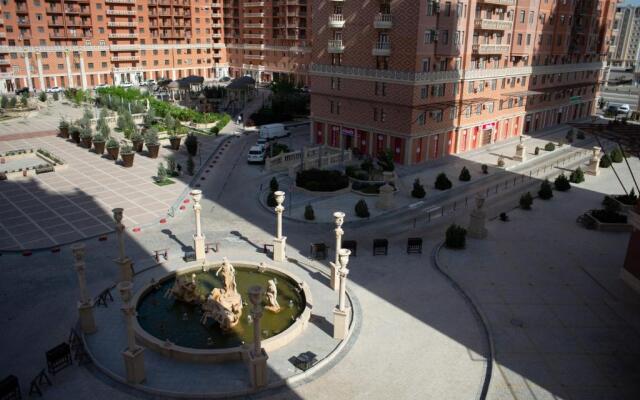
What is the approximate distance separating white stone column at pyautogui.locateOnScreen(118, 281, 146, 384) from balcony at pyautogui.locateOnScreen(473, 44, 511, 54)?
153ft

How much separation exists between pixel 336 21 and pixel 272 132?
1662cm

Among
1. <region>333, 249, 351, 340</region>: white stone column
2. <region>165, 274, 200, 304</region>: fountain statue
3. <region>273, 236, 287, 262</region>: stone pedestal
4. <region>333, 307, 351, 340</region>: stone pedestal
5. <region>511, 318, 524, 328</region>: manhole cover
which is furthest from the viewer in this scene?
<region>273, 236, 287, 262</region>: stone pedestal

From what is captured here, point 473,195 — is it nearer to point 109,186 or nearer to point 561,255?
point 561,255

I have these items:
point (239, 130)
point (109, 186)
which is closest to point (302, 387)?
point (109, 186)

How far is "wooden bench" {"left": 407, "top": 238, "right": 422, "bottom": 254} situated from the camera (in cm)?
3009

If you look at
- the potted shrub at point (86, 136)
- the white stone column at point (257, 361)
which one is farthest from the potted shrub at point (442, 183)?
the potted shrub at point (86, 136)

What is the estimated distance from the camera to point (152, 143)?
51.2 meters

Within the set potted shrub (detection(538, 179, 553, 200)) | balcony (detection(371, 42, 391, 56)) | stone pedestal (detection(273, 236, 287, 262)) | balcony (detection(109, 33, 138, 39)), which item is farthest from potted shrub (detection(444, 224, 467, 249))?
balcony (detection(109, 33, 138, 39))

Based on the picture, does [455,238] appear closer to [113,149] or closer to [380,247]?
[380,247]

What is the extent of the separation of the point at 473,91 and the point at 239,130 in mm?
32166

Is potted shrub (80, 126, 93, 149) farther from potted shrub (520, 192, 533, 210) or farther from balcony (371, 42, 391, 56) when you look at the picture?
potted shrub (520, 192, 533, 210)

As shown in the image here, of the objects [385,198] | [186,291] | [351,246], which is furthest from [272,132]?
[186,291]

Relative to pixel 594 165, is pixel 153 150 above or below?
above

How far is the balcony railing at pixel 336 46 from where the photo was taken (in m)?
52.3
